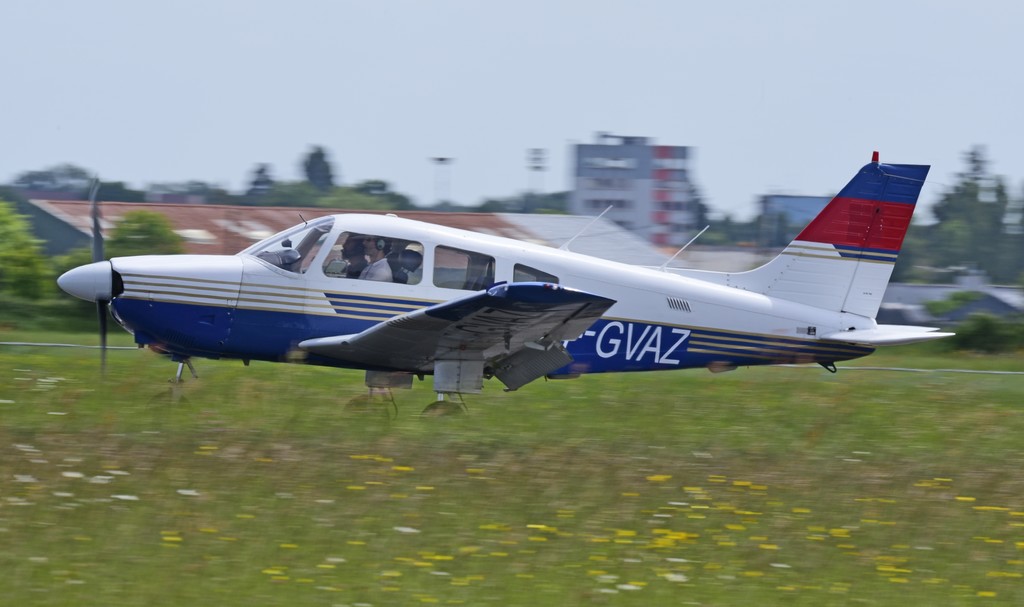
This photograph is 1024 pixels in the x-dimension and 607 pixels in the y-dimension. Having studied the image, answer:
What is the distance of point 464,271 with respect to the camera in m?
9.60

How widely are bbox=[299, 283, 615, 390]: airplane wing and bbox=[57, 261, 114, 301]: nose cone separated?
1640 mm

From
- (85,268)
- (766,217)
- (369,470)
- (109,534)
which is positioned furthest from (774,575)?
(766,217)

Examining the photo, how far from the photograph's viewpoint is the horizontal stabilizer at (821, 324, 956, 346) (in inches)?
403

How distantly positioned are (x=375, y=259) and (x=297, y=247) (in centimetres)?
66

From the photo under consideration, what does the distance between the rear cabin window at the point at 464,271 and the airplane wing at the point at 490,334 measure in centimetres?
45

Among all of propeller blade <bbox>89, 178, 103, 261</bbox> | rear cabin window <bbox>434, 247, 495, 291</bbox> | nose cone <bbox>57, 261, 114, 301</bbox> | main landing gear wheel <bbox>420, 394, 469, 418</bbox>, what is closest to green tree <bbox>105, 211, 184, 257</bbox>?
propeller blade <bbox>89, 178, 103, 261</bbox>

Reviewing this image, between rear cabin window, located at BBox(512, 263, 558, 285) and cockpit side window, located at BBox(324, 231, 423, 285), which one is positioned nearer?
cockpit side window, located at BBox(324, 231, 423, 285)

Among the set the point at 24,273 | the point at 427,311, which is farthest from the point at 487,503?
the point at 24,273

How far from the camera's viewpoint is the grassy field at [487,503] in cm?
498

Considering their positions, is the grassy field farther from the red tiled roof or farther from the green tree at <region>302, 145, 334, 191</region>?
the green tree at <region>302, 145, 334, 191</region>

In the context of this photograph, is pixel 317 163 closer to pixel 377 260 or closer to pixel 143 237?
pixel 143 237

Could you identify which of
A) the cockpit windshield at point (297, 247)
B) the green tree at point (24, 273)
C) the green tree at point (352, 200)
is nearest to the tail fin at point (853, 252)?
the cockpit windshield at point (297, 247)

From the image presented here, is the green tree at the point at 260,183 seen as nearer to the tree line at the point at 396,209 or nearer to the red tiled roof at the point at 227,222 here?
the tree line at the point at 396,209

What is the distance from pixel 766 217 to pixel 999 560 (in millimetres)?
29163
